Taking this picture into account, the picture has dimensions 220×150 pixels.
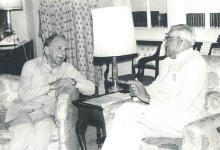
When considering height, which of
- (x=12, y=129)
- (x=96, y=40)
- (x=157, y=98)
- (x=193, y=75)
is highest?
(x=96, y=40)

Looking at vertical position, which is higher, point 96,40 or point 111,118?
point 96,40

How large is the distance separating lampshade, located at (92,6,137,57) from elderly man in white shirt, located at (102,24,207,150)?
1.45 feet

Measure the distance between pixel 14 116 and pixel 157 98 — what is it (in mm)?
1152

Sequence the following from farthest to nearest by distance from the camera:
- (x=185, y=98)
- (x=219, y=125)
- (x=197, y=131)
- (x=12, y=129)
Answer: (x=12, y=129)
(x=185, y=98)
(x=219, y=125)
(x=197, y=131)

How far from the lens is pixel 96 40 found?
3.19 metres

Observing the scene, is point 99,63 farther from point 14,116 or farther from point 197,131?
point 197,131

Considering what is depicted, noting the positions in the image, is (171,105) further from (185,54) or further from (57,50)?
(57,50)

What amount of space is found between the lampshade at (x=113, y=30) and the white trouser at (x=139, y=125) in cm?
59

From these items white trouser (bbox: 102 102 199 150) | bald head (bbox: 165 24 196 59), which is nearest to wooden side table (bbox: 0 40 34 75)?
white trouser (bbox: 102 102 199 150)

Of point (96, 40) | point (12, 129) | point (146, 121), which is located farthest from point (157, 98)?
point (12, 129)

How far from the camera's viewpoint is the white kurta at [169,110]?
2.57 m

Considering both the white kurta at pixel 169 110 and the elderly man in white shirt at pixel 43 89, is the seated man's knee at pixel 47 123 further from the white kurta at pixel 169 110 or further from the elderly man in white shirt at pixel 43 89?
the white kurta at pixel 169 110

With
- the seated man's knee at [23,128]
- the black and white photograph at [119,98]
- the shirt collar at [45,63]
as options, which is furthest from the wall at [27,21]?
the seated man's knee at [23,128]

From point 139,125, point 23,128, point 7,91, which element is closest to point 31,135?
point 23,128
